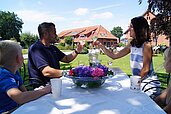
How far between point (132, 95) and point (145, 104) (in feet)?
0.85

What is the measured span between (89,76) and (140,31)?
1.26 meters

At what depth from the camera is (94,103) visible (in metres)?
1.62

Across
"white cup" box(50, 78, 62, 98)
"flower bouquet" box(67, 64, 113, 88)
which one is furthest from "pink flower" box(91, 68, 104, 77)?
"white cup" box(50, 78, 62, 98)

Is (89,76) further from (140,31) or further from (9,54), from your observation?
(140,31)

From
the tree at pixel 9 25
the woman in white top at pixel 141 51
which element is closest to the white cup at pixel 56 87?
the woman in white top at pixel 141 51

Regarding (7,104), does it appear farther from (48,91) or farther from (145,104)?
(145,104)

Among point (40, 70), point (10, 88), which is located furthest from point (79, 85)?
point (40, 70)

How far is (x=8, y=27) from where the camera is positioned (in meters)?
68.6

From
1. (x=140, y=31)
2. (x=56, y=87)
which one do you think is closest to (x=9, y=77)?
(x=56, y=87)

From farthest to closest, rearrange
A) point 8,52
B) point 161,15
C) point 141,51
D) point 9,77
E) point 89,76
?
point 161,15, point 141,51, point 89,76, point 8,52, point 9,77

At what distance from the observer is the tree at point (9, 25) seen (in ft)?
216

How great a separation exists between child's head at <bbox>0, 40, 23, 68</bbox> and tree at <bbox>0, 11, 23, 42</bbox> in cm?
6463

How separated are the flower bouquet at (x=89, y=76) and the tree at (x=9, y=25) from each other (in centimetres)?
6466

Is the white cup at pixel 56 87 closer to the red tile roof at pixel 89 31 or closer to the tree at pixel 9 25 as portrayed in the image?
the red tile roof at pixel 89 31
